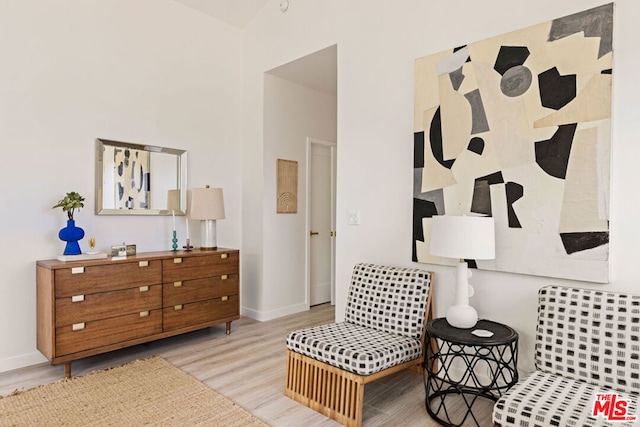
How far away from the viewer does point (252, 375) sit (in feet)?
9.68

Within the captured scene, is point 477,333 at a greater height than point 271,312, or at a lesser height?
greater

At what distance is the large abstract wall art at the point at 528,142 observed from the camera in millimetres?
2160

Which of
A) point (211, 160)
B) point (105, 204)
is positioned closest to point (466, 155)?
point (211, 160)

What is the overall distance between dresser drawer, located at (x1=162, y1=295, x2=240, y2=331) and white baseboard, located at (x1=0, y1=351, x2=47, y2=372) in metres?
0.95

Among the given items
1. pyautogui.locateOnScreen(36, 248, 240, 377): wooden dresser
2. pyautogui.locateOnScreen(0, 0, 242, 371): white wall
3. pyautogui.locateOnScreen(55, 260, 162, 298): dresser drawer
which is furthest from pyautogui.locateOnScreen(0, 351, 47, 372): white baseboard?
pyautogui.locateOnScreen(55, 260, 162, 298): dresser drawer

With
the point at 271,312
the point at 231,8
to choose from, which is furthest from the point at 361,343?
the point at 231,8

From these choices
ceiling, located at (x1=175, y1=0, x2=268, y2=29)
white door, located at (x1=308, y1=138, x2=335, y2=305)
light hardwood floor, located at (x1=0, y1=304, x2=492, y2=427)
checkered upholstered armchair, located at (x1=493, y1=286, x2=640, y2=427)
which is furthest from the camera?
white door, located at (x1=308, y1=138, x2=335, y2=305)

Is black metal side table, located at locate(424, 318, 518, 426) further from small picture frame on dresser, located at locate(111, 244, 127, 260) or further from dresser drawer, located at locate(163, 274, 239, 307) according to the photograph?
small picture frame on dresser, located at locate(111, 244, 127, 260)

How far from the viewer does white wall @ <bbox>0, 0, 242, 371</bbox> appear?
3.04 meters

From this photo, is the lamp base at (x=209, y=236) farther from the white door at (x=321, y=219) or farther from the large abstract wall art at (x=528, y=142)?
the large abstract wall art at (x=528, y=142)

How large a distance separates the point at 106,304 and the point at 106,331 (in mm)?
207

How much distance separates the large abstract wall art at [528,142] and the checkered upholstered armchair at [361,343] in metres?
0.33

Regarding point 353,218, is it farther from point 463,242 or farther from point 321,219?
point 321,219

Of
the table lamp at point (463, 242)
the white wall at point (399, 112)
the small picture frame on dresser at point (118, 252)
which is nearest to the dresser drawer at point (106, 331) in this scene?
the small picture frame on dresser at point (118, 252)
